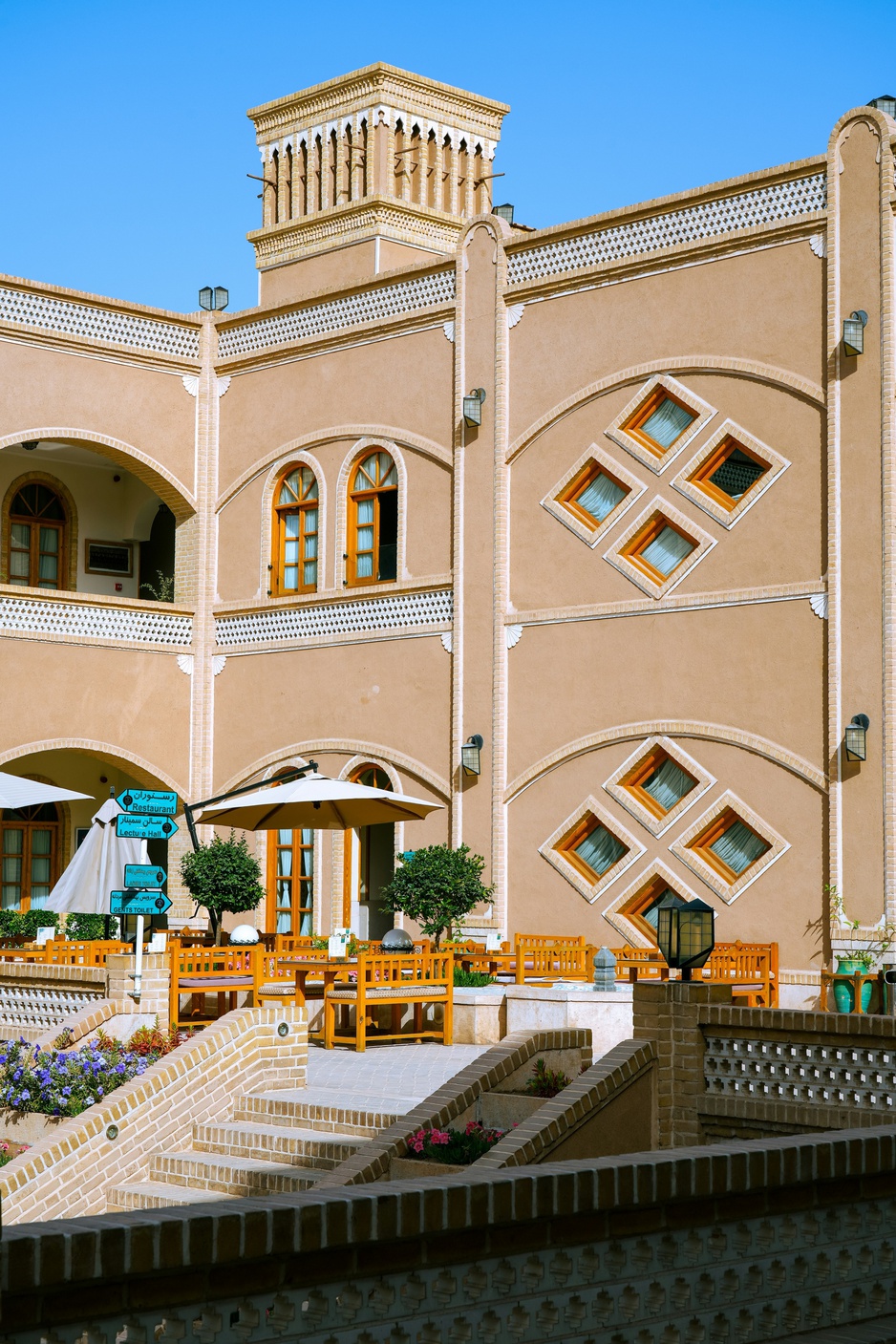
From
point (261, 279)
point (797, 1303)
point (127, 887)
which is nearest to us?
point (797, 1303)

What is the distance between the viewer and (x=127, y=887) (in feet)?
42.5

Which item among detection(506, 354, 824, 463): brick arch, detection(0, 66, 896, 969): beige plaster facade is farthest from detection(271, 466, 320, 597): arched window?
detection(506, 354, 824, 463): brick arch

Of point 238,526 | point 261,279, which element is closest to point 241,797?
point 238,526

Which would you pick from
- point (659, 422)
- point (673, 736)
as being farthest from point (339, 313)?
point (673, 736)

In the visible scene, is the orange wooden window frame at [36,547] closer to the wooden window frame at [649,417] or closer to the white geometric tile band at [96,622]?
the white geometric tile band at [96,622]

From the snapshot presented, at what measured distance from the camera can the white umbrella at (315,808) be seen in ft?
50.8

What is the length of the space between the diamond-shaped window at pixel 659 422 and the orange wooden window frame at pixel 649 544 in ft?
1.66

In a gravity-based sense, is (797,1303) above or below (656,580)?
below

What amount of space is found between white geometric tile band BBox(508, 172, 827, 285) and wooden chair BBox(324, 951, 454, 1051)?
23.9 ft

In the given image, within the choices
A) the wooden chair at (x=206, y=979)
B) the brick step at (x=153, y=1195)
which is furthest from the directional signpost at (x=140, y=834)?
the brick step at (x=153, y=1195)

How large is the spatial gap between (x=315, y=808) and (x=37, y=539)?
303 inches

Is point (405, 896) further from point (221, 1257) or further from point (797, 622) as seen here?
point (221, 1257)

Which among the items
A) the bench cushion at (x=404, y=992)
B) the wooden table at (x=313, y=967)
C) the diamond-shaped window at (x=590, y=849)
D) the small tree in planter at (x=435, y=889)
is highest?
the diamond-shaped window at (x=590, y=849)

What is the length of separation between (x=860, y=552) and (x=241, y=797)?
19.2 ft
